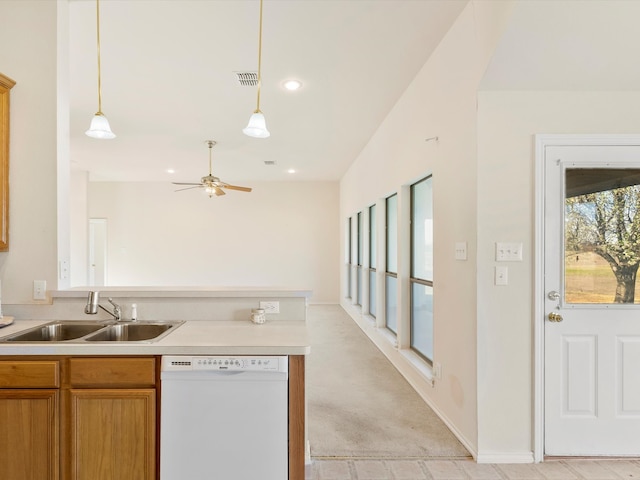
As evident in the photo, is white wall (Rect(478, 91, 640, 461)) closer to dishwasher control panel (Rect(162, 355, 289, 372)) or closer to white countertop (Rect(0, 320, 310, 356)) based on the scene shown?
white countertop (Rect(0, 320, 310, 356))

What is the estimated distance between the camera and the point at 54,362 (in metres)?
1.67

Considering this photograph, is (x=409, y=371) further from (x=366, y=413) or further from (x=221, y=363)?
(x=221, y=363)

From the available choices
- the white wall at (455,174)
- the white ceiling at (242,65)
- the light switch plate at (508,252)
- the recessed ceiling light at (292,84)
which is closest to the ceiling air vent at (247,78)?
the white ceiling at (242,65)

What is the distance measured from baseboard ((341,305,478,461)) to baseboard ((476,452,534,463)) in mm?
40

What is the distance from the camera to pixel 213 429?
5.42 feet

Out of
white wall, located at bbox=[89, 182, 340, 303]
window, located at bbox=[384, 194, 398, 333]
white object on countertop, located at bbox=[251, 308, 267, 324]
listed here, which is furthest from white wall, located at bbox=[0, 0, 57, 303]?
white wall, located at bbox=[89, 182, 340, 303]

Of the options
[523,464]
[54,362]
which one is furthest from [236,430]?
[523,464]

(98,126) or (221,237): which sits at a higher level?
(98,126)

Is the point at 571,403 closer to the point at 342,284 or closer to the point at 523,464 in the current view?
the point at 523,464

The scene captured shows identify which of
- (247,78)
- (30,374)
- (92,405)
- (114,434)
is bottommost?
(114,434)

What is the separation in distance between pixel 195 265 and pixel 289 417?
290 inches

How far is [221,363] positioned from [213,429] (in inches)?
12.4

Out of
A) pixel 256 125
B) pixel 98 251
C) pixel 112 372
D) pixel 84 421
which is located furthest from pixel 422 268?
pixel 98 251

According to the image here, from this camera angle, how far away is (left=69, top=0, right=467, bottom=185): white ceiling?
2.44m
